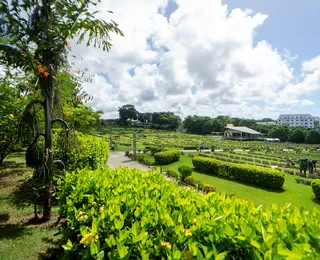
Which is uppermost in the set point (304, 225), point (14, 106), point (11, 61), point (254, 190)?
point (11, 61)

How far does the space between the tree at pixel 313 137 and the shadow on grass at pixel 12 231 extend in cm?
7420

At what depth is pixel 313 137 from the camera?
61.1 meters

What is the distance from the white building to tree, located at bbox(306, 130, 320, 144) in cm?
9335

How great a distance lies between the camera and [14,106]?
20.8ft

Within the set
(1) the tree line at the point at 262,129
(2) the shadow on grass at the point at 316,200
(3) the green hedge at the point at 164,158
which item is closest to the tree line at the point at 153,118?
(1) the tree line at the point at 262,129

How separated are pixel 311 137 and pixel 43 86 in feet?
244

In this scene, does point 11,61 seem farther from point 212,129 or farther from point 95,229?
point 212,129

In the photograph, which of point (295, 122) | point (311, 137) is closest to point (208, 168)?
point (311, 137)

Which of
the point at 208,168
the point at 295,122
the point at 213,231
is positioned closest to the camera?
the point at 213,231

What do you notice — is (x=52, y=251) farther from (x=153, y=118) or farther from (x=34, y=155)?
(x=153, y=118)

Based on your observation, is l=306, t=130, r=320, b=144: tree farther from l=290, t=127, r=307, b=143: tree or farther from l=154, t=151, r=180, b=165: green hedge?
l=154, t=151, r=180, b=165: green hedge

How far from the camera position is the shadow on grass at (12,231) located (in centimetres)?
460

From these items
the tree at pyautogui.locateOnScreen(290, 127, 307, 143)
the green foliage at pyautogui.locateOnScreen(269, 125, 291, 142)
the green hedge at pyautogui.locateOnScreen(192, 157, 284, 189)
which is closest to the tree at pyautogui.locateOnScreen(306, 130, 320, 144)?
the tree at pyautogui.locateOnScreen(290, 127, 307, 143)

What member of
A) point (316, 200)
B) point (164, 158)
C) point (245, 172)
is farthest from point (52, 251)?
point (164, 158)
